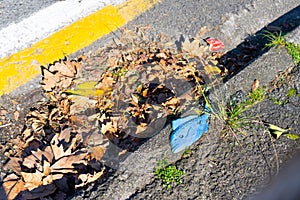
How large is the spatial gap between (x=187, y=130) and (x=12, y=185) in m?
0.98

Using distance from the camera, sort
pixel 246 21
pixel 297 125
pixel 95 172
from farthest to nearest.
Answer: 1. pixel 246 21
2. pixel 297 125
3. pixel 95 172

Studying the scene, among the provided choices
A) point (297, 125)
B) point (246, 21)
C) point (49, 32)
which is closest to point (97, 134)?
point (49, 32)

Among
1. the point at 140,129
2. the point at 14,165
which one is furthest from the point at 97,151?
the point at 14,165

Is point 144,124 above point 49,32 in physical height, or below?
below

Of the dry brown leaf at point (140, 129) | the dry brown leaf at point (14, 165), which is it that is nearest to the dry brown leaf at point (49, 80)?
the dry brown leaf at point (14, 165)

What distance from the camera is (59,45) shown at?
2.52m

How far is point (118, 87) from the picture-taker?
2479 mm

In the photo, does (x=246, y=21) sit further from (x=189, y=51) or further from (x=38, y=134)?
(x=38, y=134)

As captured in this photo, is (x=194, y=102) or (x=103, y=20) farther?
(x=103, y=20)

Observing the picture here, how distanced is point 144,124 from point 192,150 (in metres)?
0.38

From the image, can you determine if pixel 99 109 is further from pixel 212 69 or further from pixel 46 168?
pixel 212 69

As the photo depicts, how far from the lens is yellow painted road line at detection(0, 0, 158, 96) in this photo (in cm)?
240

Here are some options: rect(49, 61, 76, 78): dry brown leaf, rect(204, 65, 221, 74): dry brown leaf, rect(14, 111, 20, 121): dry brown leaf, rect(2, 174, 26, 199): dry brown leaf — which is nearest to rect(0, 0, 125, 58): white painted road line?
rect(49, 61, 76, 78): dry brown leaf

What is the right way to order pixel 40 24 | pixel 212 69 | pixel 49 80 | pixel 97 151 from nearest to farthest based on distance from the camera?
pixel 97 151, pixel 40 24, pixel 49 80, pixel 212 69
